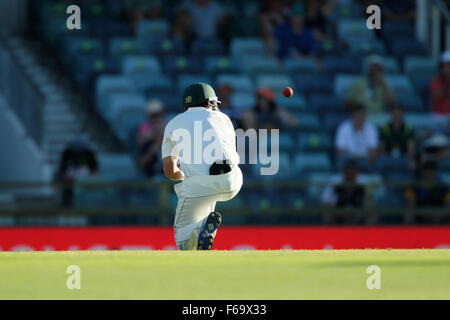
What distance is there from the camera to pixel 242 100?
17219mm

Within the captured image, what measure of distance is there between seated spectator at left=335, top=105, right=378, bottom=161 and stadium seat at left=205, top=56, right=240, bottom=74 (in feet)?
7.92

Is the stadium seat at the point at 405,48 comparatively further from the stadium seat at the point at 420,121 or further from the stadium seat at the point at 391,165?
the stadium seat at the point at 391,165

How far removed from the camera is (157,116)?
15883 millimetres

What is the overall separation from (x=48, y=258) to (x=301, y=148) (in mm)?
8741

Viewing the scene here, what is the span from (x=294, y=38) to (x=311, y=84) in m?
1.12

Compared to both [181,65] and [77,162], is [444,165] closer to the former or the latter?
[181,65]

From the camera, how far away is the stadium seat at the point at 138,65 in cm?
1778

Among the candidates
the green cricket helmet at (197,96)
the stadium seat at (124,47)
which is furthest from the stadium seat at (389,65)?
the green cricket helmet at (197,96)

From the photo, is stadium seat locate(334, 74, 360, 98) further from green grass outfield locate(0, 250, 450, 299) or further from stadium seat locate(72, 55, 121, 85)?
green grass outfield locate(0, 250, 450, 299)

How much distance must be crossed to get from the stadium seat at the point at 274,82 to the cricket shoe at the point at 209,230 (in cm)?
821

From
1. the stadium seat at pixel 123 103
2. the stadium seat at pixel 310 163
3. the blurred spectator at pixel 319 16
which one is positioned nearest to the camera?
the stadium seat at pixel 310 163
